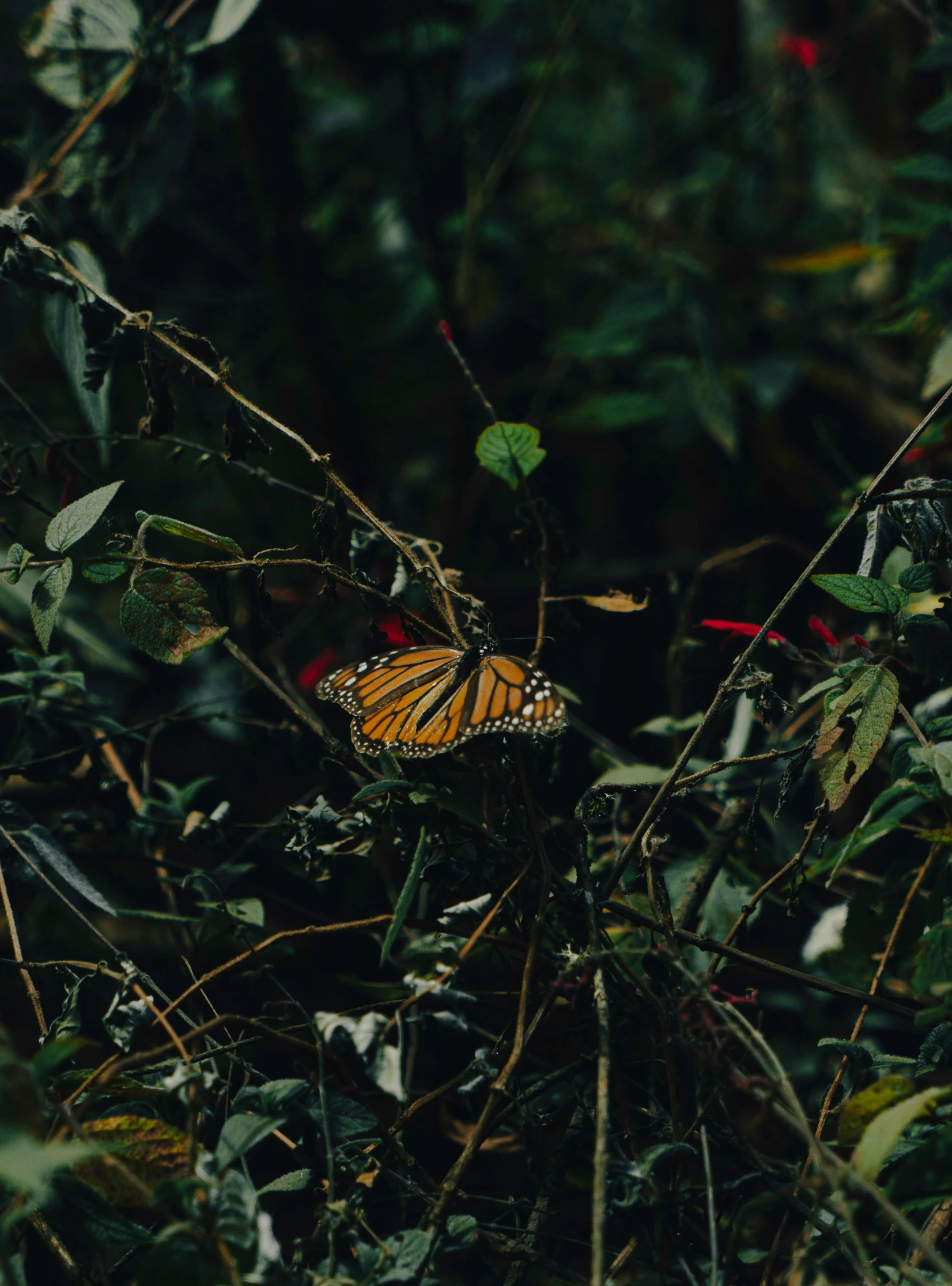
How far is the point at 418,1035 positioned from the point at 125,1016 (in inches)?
14.4

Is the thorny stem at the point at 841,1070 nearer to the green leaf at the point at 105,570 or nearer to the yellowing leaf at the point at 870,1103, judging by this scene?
the yellowing leaf at the point at 870,1103

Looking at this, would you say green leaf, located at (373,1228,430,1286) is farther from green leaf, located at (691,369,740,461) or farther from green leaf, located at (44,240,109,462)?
green leaf, located at (691,369,740,461)

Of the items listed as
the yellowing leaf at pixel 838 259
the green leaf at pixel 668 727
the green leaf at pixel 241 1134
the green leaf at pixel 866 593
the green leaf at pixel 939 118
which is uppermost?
the green leaf at pixel 939 118

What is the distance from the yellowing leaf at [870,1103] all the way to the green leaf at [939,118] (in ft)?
3.66

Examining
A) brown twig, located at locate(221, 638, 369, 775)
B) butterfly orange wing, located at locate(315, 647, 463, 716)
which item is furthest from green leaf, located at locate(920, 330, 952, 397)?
brown twig, located at locate(221, 638, 369, 775)

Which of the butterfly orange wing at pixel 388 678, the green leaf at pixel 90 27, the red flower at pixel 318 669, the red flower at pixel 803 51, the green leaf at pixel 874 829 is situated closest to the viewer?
the green leaf at pixel 874 829

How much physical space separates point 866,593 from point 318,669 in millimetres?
886

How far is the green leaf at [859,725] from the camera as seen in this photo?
0.66 m

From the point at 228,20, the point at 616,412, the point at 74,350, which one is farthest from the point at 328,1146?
the point at 616,412

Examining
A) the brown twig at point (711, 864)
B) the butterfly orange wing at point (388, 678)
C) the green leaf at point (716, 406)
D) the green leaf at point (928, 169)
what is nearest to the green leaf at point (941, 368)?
the green leaf at point (928, 169)

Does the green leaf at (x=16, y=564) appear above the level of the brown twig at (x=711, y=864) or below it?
above

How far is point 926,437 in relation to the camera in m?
1.10

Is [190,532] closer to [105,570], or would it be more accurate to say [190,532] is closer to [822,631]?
[105,570]

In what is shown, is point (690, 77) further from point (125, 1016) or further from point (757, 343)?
point (125, 1016)
